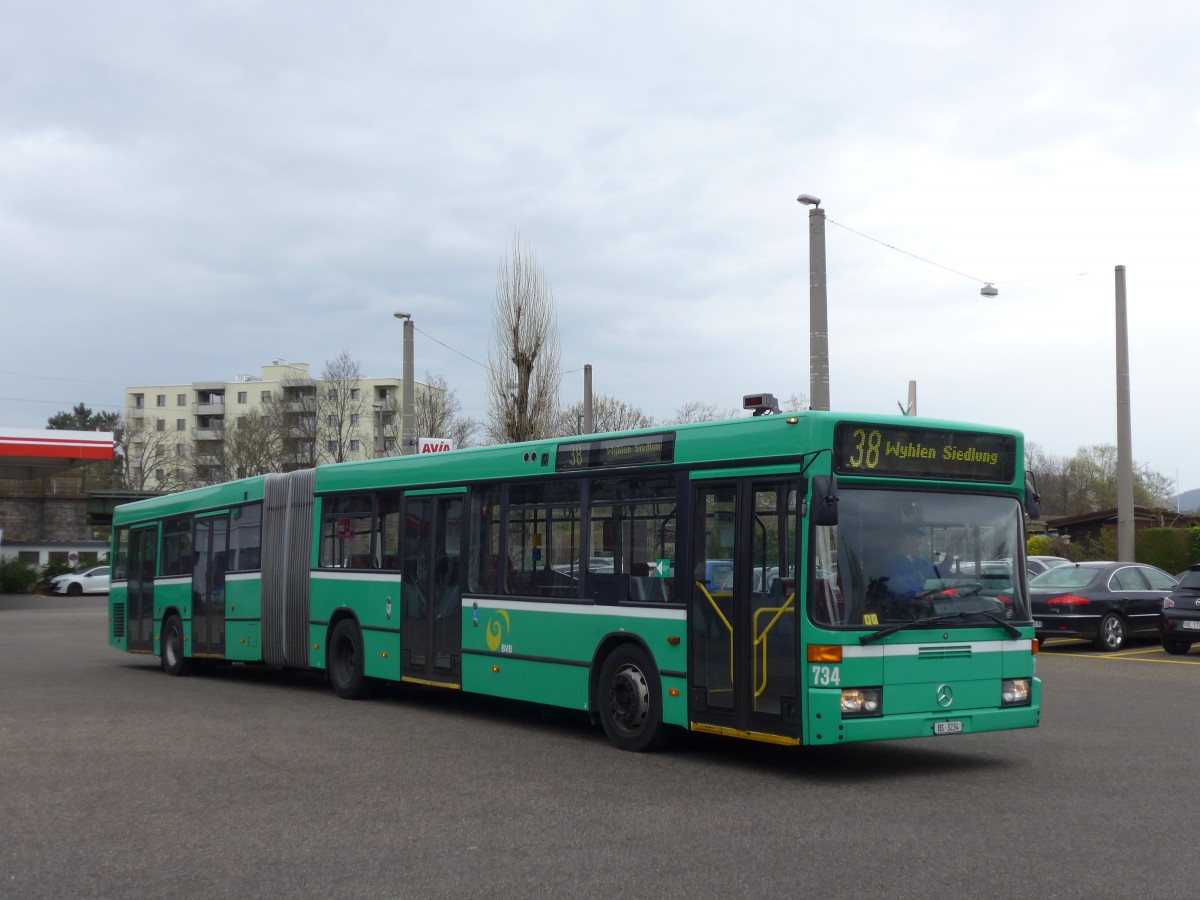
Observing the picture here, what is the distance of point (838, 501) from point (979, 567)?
144 centimetres

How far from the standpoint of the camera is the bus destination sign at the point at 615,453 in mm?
11297

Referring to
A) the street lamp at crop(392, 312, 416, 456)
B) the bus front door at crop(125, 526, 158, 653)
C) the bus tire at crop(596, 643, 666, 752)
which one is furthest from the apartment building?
the bus tire at crop(596, 643, 666, 752)

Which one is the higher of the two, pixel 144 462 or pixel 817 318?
pixel 144 462

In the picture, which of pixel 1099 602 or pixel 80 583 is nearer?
pixel 1099 602

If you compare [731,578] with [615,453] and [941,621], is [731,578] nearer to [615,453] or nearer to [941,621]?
[941,621]

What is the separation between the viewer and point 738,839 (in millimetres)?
7652

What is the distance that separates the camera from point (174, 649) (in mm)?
20734

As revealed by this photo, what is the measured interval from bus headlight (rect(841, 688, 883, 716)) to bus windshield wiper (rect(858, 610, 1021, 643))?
0.36m

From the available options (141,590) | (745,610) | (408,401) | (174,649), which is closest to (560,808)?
(745,610)

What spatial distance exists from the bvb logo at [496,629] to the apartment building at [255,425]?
23.5m

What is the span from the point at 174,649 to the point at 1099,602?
14.9 meters

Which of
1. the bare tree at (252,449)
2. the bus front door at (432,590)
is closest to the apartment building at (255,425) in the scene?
the bare tree at (252,449)

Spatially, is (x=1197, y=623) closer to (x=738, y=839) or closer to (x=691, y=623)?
(x=691, y=623)

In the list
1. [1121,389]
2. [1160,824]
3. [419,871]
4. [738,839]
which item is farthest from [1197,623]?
[419,871]
